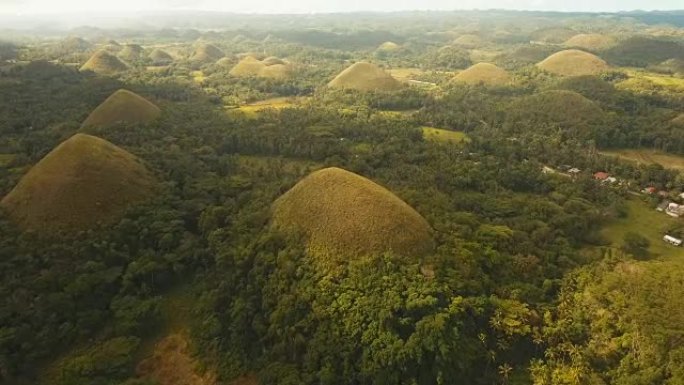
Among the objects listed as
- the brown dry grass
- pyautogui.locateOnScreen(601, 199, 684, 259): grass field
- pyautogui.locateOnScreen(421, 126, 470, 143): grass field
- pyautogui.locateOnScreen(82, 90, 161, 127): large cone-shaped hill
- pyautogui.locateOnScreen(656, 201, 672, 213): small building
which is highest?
pyautogui.locateOnScreen(82, 90, 161, 127): large cone-shaped hill

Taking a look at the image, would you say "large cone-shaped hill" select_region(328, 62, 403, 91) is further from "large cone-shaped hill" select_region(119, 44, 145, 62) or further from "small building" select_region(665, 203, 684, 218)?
"large cone-shaped hill" select_region(119, 44, 145, 62)

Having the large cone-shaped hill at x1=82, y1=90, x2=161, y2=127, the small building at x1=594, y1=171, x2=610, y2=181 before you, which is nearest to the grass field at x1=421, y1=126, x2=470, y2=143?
the small building at x1=594, y1=171, x2=610, y2=181

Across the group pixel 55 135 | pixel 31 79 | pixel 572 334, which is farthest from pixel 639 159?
pixel 31 79

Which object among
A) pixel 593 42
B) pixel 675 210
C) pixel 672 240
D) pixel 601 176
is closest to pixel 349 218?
pixel 672 240

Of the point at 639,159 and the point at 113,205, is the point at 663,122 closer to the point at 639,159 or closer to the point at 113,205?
the point at 639,159

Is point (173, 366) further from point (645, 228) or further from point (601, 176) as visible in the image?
point (601, 176)

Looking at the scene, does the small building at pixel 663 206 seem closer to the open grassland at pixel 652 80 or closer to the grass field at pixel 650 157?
the grass field at pixel 650 157

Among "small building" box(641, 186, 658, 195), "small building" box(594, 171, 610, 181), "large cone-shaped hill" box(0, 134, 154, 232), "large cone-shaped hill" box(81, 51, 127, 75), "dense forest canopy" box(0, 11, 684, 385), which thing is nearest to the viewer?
"dense forest canopy" box(0, 11, 684, 385)

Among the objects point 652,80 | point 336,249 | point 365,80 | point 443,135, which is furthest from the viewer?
point 652,80
